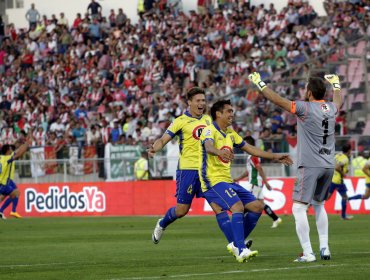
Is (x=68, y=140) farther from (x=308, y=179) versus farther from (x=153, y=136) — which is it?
(x=308, y=179)

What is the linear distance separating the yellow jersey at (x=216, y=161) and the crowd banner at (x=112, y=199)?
19239 mm

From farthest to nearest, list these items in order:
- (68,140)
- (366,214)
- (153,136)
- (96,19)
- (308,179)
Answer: (96,19) < (68,140) < (153,136) < (366,214) < (308,179)

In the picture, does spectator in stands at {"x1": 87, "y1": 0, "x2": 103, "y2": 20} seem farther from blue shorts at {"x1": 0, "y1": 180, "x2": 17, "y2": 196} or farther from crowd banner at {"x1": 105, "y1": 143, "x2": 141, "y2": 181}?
blue shorts at {"x1": 0, "y1": 180, "x2": 17, "y2": 196}

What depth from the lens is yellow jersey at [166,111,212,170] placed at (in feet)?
60.8

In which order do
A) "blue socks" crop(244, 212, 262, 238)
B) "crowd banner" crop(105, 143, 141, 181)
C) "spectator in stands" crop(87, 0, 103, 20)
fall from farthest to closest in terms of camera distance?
"spectator in stands" crop(87, 0, 103, 20) < "crowd banner" crop(105, 143, 141, 181) < "blue socks" crop(244, 212, 262, 238)

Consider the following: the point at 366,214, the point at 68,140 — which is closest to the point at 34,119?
the point at 68,140

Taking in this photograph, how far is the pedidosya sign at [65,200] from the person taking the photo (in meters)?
38.3

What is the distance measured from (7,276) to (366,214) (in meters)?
21.1

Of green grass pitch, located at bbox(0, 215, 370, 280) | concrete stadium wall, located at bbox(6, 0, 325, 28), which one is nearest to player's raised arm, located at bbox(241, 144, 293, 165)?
green grass pitch, located at bbox(0, 215, 370, 280)

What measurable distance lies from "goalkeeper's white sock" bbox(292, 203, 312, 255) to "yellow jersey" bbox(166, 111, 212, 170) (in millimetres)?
3888

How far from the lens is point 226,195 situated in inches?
610

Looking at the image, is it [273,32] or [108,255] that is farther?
[273,32]

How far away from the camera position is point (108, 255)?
17.5m

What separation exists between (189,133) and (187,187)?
37.4 inches
